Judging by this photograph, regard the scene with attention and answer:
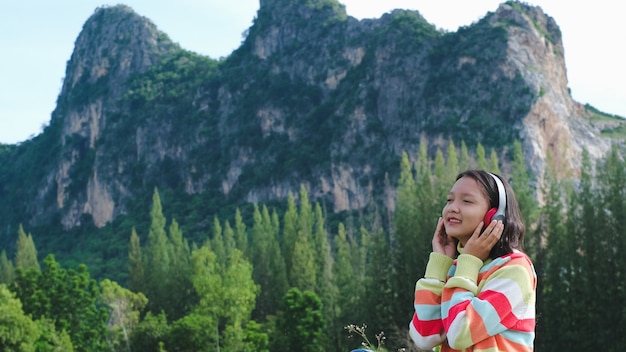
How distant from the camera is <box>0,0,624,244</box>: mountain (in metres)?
53.2

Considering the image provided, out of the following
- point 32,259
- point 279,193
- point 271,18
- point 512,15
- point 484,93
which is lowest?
point 32,259

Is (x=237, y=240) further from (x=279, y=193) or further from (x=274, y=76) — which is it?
(x=274, y=76)

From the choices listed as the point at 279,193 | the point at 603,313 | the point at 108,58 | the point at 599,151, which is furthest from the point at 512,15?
the point at 108,58

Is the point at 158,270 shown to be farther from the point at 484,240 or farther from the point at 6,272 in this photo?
the point at 484,240

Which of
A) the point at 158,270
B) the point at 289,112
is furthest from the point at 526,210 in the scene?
the point at 289,112

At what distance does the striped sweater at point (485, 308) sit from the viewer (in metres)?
2.27

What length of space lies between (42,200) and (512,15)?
57.8 m

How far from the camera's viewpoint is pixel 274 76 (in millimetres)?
77125

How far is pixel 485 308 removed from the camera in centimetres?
227

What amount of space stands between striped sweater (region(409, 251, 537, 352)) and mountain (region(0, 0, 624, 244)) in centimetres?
4188

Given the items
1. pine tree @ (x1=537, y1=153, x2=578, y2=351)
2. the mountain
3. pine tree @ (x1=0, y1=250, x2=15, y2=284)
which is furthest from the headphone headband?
pine tree @ (x1=0, y1=250, x2=15, y2=284)

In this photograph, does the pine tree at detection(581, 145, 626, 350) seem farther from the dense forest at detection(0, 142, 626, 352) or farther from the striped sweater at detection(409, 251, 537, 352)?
the striped sweater at detection(409, 251, 537, 352)

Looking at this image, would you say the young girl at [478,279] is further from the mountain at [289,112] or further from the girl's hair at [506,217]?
the mountain at [289,112]

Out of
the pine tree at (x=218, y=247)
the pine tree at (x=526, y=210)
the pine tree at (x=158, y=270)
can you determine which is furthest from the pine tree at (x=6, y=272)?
the pine tree at (x=526, y=210)
